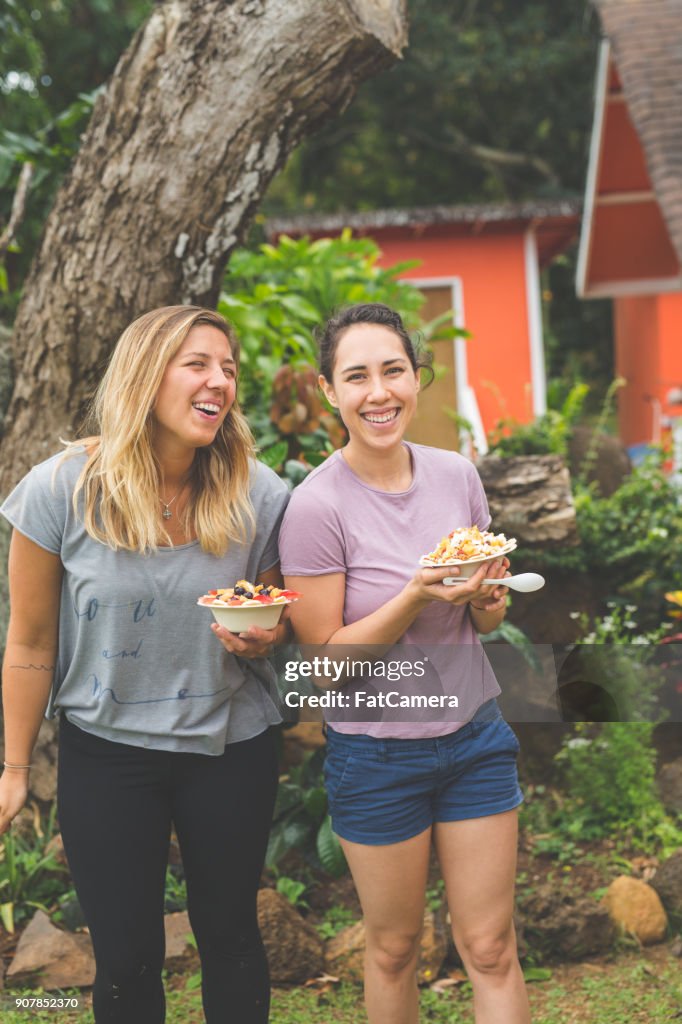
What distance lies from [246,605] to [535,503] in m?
2.75

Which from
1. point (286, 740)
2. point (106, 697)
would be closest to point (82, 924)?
point (286, 740)

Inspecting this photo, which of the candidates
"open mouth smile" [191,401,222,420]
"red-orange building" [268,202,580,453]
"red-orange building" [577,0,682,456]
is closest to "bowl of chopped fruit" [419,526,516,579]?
"open mouth smile" [191,401,222,420]

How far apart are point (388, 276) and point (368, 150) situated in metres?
16.8

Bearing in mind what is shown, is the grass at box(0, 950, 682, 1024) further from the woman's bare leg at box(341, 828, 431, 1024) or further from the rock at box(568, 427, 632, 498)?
the rock at box(568, 427, 632, 498)

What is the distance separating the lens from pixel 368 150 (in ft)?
70.2

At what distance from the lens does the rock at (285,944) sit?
3330mm

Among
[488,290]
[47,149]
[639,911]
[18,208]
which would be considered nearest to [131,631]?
[639,911]

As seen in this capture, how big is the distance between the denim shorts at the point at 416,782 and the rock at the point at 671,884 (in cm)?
157

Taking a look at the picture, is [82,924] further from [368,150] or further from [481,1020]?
[368,150]

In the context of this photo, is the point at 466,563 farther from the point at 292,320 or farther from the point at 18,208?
the point at 292,320

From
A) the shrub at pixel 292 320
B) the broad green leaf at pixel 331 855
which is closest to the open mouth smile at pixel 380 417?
the shrub at pixel 292 320

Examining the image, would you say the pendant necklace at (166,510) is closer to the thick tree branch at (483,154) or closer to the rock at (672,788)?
the rock at (672,788)

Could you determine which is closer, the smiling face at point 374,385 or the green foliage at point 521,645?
the smiling face at point 374,385

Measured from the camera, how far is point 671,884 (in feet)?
11.8
